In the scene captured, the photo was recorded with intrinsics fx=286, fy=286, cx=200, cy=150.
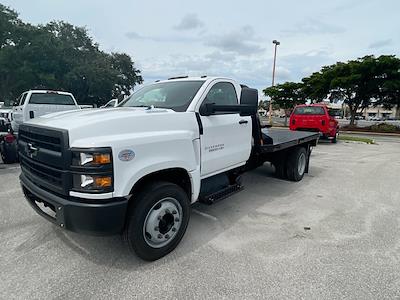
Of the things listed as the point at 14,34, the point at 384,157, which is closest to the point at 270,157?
the point at 384,157

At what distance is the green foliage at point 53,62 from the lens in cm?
2838

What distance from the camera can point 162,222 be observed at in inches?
123

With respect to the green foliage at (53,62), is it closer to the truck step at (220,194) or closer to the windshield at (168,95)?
the windshield at (168,95)

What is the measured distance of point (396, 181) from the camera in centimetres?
673

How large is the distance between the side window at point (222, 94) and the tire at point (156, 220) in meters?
1.35

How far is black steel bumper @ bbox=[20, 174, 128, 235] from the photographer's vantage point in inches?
99.8

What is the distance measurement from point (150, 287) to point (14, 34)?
34264mm

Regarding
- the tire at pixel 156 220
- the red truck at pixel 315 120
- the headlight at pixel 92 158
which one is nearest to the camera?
the headlight at pixel 92 158

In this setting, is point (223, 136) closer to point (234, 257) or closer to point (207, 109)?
point (207, 109)

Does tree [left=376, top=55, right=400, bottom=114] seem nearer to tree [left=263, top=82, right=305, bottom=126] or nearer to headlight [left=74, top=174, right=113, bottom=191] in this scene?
tree [left=263, top=82, right=305, bottom=126]

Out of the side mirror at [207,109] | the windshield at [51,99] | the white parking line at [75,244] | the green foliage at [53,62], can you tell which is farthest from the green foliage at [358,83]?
the white parking line at [75,244]

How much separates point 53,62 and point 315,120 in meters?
28.1

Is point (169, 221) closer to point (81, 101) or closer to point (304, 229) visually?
point (304, 229)

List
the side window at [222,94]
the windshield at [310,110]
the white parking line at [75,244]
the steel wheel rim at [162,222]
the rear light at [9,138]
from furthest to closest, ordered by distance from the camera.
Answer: the windshield at [310,110] → the rear light at [9,138] → the side window at [222,94] → the white parking line at [75,244] → the steel wheel rim at [162,222]
